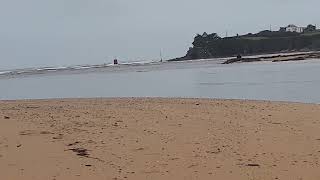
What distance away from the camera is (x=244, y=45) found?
454ft

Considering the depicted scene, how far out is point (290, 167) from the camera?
7.25 m

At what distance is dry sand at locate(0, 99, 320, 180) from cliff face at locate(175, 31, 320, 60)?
405 ft

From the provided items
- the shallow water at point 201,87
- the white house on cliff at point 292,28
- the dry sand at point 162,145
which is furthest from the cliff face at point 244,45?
the dry sand at point 162,145

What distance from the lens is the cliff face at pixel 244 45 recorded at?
442 feet

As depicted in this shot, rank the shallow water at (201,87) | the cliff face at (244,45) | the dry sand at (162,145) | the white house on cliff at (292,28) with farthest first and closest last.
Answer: the white house on cliff at (292,28)
the cliff face at (244,45)
the shallow water at (201,87)
the dry sand at (162,145)

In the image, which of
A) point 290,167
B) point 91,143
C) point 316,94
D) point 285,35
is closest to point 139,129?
point 91,143

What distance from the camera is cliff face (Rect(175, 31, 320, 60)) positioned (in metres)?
135

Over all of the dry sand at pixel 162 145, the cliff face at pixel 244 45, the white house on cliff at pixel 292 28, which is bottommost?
the dry sand at pixel 162 145

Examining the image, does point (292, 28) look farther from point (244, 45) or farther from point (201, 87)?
point (201, 87)

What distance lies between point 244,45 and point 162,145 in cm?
13236

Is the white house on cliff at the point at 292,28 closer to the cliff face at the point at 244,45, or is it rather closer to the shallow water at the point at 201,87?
the cliff face at the point at 244,45

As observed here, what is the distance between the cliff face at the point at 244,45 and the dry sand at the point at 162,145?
12332cm

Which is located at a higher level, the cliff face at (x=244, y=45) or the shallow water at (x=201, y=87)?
the cliff face at (x=244, y=45)

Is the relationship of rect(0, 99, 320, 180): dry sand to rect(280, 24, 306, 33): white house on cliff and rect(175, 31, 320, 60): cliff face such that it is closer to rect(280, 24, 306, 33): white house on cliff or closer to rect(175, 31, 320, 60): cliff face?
rect(175, 31, 320, 60): cliff face
